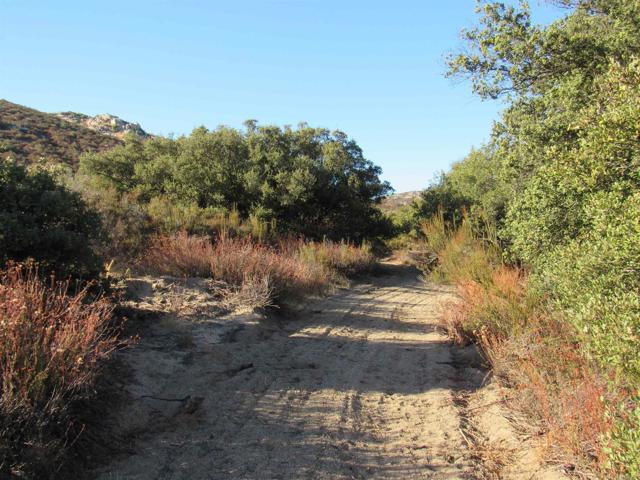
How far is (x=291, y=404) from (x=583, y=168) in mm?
3800

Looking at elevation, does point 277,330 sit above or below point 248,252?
below

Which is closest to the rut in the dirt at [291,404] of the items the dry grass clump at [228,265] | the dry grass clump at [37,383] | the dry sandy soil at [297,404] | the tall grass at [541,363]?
the dry sandy soil at [297,404]

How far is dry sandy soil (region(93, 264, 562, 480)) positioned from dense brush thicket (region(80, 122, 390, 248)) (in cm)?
923

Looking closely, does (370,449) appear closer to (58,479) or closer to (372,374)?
(372,374)

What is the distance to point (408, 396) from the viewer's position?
209 inches

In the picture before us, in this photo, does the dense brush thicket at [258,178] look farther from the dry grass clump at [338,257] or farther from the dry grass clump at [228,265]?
the dry grass clump at [228,265]

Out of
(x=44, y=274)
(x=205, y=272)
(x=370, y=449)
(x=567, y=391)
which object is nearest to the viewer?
(x=567, y=391)

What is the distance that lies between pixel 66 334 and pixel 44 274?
2331mm

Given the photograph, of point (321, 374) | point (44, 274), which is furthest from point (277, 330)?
point (44, 274)

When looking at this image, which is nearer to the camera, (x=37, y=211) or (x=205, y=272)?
(x=37, y=211)

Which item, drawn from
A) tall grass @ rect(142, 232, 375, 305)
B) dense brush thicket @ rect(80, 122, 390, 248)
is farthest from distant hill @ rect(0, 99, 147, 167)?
tall grass @ rect(142, 232, 375, 305)

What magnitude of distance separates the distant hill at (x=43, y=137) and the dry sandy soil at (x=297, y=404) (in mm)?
24809

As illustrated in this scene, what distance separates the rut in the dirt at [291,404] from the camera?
3664mm

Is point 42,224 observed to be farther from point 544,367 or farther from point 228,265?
point 544,367
